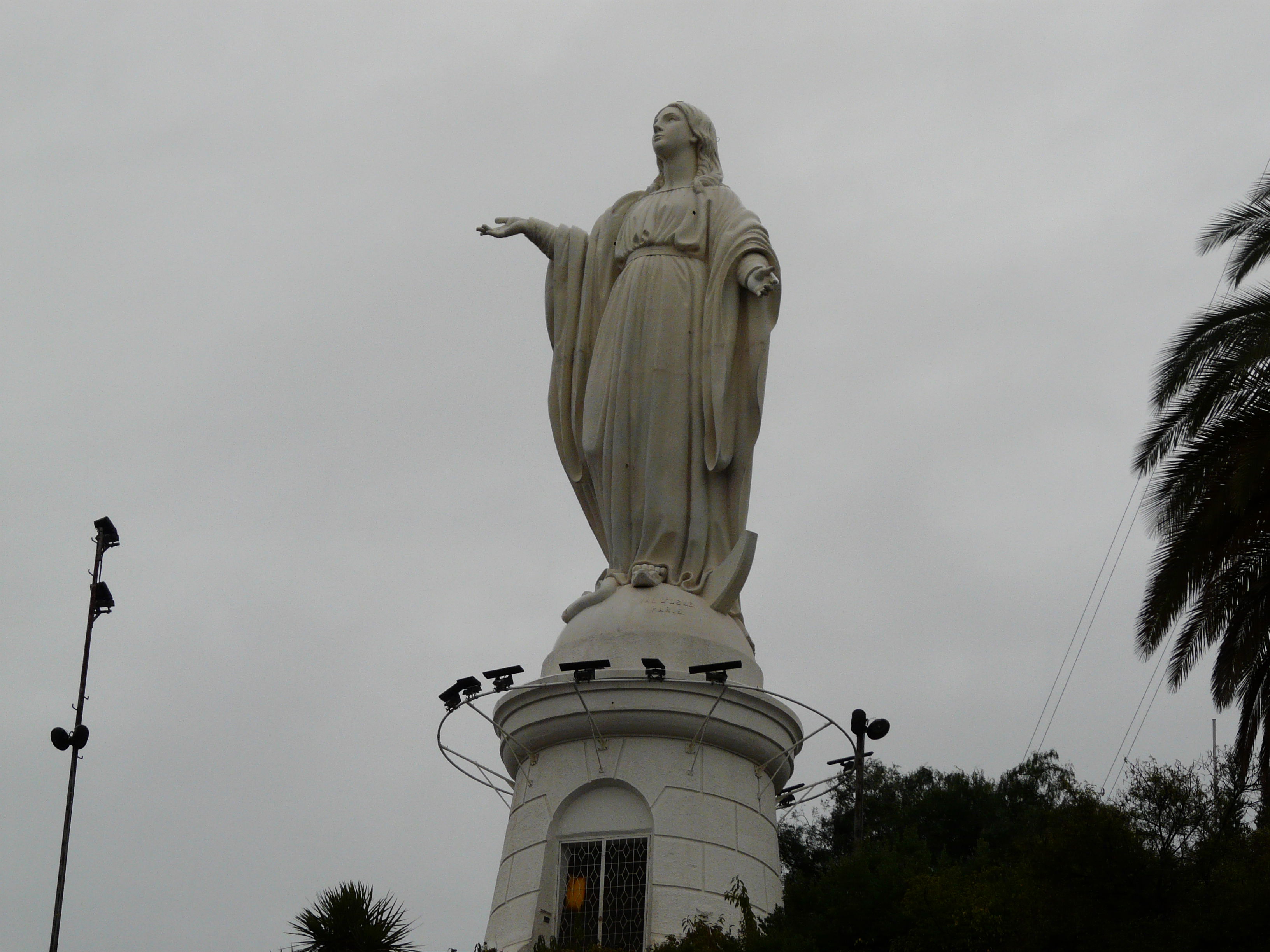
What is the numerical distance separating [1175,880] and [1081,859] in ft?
2.45

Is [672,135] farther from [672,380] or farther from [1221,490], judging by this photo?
[1221,490]

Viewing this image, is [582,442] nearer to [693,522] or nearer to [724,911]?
[693,522]

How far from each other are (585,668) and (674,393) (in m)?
3.34

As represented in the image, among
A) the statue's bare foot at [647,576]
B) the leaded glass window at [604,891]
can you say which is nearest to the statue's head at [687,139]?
the statue's bare foot at [647,576]

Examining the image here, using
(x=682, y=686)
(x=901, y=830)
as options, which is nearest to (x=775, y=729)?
(x=682, y=686)

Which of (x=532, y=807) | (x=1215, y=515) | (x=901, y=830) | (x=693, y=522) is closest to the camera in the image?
(x=1215, y=515)

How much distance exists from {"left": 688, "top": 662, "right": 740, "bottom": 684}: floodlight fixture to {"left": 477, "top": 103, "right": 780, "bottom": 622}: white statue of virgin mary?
3.95 ft

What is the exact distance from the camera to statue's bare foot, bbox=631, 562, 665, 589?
1853 centimetres

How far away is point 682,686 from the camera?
57.6 ft

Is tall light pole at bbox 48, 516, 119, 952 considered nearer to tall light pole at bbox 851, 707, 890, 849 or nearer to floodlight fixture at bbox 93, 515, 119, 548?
floodlight fixture at bbox 93, 515, 119, 548

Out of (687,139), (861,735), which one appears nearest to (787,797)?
(861,735)

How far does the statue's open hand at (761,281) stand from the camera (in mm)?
19141

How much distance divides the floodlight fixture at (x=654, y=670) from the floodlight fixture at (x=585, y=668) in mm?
409

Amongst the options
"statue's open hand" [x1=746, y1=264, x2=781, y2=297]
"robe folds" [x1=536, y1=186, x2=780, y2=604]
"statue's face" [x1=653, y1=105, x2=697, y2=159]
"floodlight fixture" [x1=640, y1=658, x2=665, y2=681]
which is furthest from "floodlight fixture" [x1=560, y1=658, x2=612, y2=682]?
"statue's face" [x1=653, y1=105, x2=697, y2=159]
